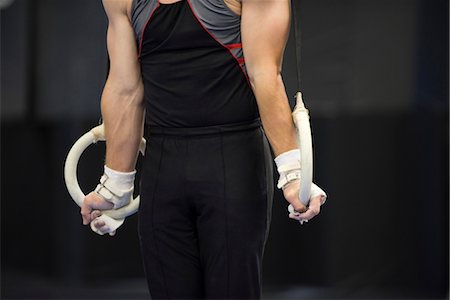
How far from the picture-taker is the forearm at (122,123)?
88.4 inches

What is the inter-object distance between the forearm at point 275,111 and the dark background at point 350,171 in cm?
260

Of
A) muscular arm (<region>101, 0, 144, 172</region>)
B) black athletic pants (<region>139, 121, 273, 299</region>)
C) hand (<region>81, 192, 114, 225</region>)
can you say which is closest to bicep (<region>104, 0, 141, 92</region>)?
muscular arm (<region>101, 0, 144, 172</region>)

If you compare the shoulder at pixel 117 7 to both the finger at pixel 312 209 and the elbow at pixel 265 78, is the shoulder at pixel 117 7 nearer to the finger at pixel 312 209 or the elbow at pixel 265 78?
the elbow at pixel 265 78

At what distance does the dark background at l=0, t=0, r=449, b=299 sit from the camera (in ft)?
15.4

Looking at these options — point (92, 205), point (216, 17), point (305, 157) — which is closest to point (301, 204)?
point (305, 157)

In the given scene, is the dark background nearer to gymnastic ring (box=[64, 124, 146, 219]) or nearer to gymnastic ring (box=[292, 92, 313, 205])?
gymnastic ring (box=[64, 124, 146, 219])

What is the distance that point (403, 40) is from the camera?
471 cm

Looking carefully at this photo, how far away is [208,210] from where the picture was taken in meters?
2.12

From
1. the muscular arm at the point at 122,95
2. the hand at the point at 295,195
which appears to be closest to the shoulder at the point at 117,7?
the muscular arm at the point at 122,95

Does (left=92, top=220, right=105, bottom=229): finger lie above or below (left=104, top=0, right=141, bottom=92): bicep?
below

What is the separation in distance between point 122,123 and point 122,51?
21 centimetres

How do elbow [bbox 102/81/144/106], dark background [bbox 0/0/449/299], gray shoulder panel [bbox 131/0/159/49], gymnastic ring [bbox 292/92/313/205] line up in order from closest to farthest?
gymnastic ring [bbox 292/92/313/205]
gray shoulder panel [bbox 131/0/159/49]
elbow [bbox 102/81/144/106]
dark background [bbox 0/0/449/299]

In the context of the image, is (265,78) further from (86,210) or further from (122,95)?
(86,210)

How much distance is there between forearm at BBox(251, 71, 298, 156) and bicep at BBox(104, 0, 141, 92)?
365 mm
